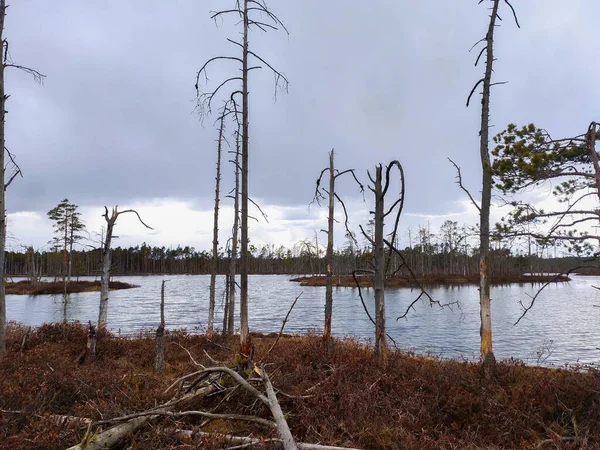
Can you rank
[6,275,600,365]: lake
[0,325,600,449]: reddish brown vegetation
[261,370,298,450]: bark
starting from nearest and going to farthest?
[261,370,298,450]: bark < [0,325,600,449]: reddish brown vegetation < [6,275,600,365]: lake

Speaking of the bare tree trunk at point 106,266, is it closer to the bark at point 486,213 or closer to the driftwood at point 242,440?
the driftwood at point 242,440

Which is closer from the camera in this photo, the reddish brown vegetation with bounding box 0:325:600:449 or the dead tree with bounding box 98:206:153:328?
the reddish brown vegetation with bounding box 0:325:600:449

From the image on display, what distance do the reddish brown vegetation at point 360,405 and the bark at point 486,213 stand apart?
2.51ft

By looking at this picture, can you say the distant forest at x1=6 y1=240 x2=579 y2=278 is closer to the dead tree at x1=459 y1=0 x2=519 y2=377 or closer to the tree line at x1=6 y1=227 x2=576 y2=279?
the tree line at x1=6 y1=227 x2=576 y2=279

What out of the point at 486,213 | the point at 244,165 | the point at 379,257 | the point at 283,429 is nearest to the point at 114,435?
the point at 283,429

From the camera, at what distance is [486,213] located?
9.37 meters

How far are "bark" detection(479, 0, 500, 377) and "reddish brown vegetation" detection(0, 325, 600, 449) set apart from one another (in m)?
0.77

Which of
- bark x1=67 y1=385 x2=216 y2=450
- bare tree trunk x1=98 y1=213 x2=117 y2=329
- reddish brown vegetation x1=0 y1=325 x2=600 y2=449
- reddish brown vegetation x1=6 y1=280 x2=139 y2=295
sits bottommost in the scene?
reddish brown vegetation x1=6 y1=280 x2=139 y2=295

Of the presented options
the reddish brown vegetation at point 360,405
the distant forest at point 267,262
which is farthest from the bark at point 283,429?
the distant forest at point 267,262

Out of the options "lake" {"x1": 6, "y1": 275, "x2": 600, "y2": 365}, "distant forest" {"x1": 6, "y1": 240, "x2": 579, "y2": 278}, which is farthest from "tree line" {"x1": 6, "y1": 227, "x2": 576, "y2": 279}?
"lake" {"x1": 6, "y1": 275, "x2": 600, "y2": 365}

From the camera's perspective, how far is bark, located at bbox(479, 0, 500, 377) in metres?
9.09

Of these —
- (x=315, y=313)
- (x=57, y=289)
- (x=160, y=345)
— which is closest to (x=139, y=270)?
(x=57, y=289)

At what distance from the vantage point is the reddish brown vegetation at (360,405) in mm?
5500

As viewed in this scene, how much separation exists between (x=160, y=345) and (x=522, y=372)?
9.23m
